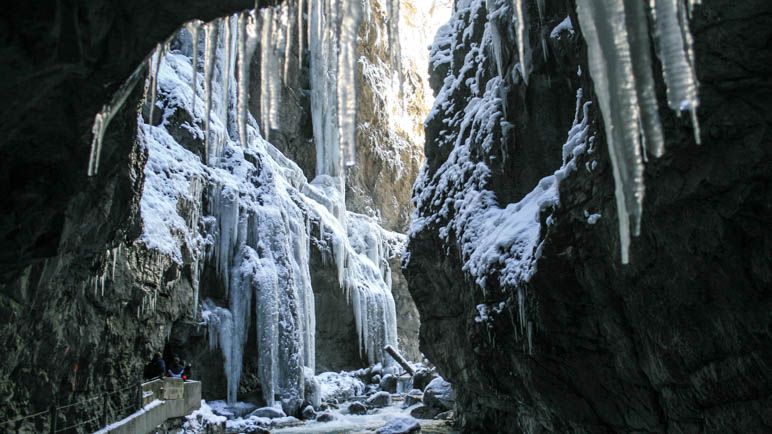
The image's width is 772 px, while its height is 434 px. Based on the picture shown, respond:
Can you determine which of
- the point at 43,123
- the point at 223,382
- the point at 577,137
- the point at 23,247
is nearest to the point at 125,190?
the point at 23,247

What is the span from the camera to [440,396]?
23.2 meters

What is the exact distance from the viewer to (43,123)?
5.16 metres

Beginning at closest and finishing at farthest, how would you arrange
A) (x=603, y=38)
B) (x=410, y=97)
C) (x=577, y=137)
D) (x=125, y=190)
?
1. (x=603, y=38)
2. (x=577, y=137)
3. (x=125, y=190)
4. (x=410, y=97)

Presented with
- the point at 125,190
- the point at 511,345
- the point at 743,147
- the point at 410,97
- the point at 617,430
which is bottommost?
the point at 617,430

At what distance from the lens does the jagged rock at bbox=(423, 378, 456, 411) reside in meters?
23.0

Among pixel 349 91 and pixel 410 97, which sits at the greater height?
pixel 410 97

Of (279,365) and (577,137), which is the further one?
(279,365)

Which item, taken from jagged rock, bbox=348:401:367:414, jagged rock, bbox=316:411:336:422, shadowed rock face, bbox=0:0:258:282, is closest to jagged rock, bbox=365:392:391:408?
jagged rock, bbox=348:401:367:414

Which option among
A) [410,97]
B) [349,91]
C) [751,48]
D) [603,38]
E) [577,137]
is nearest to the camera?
[603,38]

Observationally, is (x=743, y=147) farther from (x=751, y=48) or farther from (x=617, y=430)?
(x=617, y=430)

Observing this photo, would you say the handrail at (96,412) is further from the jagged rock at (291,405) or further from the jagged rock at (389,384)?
the jagged rock at (389,384)

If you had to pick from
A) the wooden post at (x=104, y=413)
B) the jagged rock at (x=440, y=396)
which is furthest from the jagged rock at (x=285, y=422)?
the wooden post at (x=104, y=413)

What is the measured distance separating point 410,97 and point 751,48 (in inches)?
1586

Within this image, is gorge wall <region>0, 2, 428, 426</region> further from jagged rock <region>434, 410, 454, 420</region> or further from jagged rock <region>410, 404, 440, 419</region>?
jagged rock <region>434, 410, 454, 420</region>
